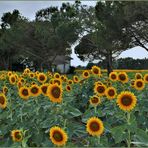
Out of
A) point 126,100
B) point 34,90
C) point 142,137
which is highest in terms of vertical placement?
point 34,90

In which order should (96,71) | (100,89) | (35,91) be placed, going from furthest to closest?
(96,71) < (100,89) < (35,91)

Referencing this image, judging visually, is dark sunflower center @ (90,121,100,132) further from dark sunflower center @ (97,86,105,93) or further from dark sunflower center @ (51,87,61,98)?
dark sunflower center @ (97,86,105,93)

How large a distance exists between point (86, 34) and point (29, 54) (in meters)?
7.21

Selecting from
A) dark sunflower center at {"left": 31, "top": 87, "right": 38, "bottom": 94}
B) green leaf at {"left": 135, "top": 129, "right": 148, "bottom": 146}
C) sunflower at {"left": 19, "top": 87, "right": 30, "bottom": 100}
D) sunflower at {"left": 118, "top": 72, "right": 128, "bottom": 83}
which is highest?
sunflower at {"left": 118, "top": 72, "right": 128, "bottom": 83}

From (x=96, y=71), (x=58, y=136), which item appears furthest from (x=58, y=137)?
(x=96, y=71)

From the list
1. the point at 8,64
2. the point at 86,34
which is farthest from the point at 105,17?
the point at 8,64

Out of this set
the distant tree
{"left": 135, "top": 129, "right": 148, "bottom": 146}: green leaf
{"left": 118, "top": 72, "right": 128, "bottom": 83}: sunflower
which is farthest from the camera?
the distant tree

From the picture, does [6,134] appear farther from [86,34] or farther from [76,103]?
[86,34]

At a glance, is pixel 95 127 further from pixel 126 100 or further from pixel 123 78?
pixel 123 78

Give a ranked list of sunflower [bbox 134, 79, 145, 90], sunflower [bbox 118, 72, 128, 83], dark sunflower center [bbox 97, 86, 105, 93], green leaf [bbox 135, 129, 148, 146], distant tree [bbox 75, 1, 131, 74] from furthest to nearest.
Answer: distant tree [bbox 75, 1, 131, 74] → sunflower [bbox 118, 72, 128, 83] → sunflower [bbox 134, 79, 145, 90] → dark sunflower center [bbox 97, 86, 105, 93] → green leaf [bbox 135, 129, 148, 146]

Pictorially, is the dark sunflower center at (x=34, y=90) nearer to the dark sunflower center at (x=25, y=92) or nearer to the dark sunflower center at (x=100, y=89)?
the dark sunflower center at (x=25, y=92)

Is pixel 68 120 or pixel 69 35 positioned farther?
pixel 69 35

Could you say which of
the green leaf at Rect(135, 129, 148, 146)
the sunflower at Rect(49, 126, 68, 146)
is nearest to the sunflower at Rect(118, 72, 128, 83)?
the green leaf at Rect(135, 129, 148, 146)

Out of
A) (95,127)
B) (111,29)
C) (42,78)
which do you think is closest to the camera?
(95,127)
